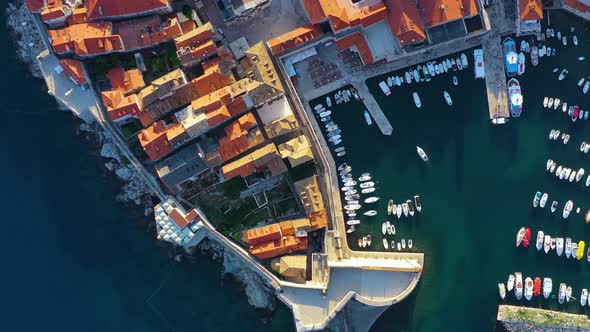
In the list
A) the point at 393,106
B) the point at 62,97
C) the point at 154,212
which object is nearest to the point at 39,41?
the point at 62,97

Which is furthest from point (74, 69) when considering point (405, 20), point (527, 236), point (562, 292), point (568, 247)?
point (562, 292)

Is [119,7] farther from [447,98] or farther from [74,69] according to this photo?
[447,98]

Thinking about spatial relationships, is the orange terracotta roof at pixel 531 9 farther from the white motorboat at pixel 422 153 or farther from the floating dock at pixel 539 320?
the floating dock at pixel 539 320

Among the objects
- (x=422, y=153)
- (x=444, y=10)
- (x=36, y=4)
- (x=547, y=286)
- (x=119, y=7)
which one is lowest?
(x=547, y=286)

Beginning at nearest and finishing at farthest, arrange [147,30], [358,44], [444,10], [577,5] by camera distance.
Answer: [444,10] → [147,30] → [577,5] → [358,44]

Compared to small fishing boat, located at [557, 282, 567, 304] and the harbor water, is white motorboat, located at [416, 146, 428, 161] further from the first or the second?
small fishing boat, located at [557, 282, 567, 304]

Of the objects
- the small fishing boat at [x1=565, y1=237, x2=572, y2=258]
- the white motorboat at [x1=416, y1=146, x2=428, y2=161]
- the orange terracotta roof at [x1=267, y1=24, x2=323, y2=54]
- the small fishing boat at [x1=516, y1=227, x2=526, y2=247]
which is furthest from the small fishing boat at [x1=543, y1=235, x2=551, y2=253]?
the orange terracotta roof at [x1=267, y1=24, x2=323, y2=54]

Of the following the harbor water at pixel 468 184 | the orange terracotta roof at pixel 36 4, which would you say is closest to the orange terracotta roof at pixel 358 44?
the harbor water at pixel 468 184
